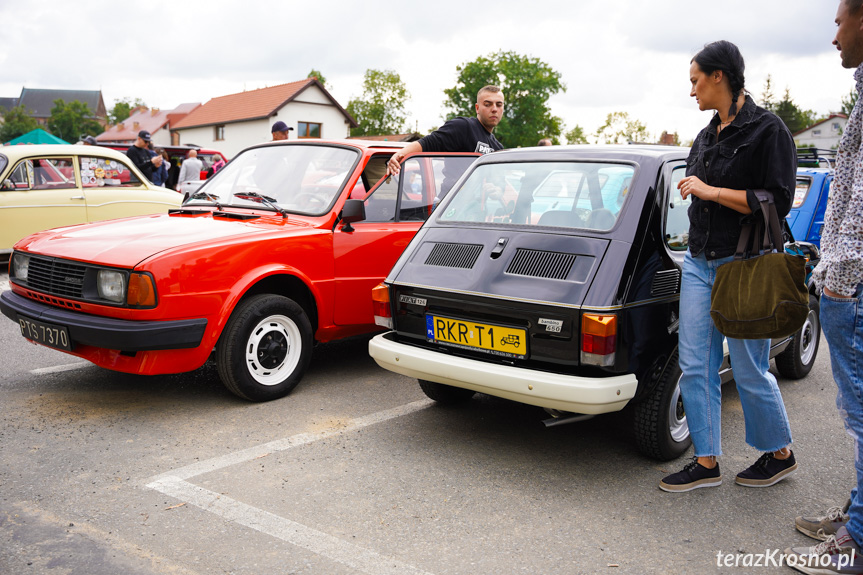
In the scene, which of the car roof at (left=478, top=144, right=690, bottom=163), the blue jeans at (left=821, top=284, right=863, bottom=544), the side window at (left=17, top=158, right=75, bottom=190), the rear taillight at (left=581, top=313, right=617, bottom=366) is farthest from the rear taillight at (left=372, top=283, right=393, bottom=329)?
the side window at (left=17, top=158, right=75, bottom=190)

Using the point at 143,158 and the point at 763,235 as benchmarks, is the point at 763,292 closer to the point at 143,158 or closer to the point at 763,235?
the point at 763,235

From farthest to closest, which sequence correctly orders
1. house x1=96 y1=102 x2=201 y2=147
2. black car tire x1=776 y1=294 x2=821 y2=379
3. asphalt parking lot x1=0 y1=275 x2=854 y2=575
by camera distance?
house x1=96 y1=102 x2=201 y2=147, black car tire x1=776 y1=294 x2=821 y2=379, asphalt parking lot x1=0 y1=275 x2=854 y2=575

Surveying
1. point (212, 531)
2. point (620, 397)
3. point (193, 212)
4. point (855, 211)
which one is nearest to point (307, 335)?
point (193, 212)

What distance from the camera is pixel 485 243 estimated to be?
400 cm

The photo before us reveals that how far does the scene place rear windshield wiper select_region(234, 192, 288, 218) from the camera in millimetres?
5156

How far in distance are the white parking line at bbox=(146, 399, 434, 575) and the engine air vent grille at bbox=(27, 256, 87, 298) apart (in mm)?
1479

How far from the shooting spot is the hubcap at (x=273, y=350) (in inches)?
181

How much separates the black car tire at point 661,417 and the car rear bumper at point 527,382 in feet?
1.10

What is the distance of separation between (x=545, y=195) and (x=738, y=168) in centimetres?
117

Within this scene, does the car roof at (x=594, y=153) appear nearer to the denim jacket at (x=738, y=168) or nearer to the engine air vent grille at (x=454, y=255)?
the denim jacket at (x=738, y=168)

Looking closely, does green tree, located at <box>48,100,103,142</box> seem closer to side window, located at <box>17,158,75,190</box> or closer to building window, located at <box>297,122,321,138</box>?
building window, located at <box>297,122,321,138</box>

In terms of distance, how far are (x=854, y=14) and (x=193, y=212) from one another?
4.41 metres

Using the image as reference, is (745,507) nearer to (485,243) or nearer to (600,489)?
(600,489)

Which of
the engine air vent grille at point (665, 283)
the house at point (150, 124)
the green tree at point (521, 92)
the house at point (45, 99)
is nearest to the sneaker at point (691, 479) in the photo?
the engine air vent grille at point (665, 283)
